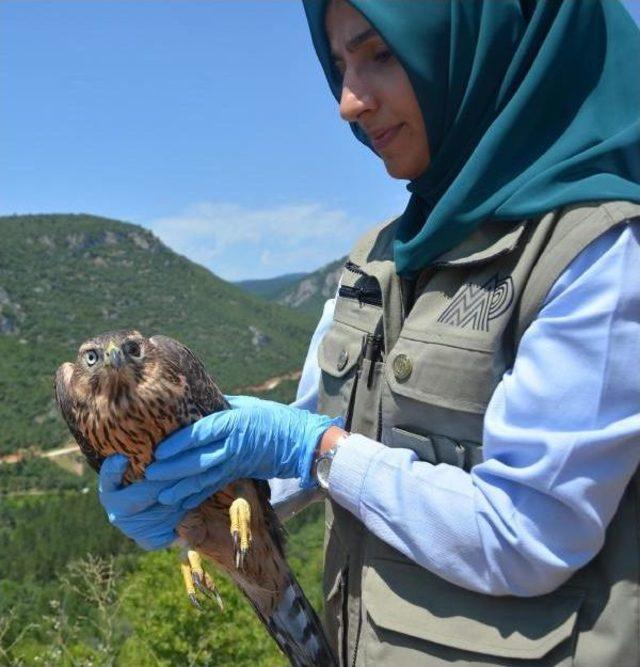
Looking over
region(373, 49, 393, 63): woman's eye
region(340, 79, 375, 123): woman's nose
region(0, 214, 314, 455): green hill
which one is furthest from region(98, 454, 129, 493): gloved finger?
region(0, 214, 314, 455): green hill

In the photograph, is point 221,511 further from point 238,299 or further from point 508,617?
point 238,299

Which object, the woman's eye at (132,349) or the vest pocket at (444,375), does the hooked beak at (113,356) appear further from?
the vest pocket at (444,375)

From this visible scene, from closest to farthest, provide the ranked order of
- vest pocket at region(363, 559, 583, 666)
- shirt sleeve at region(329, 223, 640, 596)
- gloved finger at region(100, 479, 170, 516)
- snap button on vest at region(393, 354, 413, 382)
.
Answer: shirt sleeve at region(329, 223, 640, 596) → vest pocket at region(363, 559, 583, 666) → snap button on vest at region(393, 354, 413, 382) → gloved finger at region(100, 479, 170, 516)

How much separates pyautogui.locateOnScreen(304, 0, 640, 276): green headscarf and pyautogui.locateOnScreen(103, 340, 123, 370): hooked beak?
1.20 m

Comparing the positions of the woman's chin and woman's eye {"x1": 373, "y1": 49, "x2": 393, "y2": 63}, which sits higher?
woman's eye {"x1": 373, "y1": 49, "x2": 393, "y2": 63}

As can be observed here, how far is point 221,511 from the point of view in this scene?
2443 mm

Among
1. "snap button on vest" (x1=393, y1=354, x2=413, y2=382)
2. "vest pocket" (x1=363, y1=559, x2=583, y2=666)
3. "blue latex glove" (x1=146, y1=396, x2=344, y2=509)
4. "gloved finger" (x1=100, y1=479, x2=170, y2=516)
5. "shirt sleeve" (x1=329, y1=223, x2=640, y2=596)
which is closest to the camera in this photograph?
"shirt sleeve" (x1=329, y1=223, x2=640, y2=596)

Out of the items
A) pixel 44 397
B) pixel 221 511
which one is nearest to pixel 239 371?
pixel 44 397

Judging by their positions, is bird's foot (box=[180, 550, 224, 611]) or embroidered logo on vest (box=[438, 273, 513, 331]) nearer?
embroidered logo on vest (box=[438, 273, 513, 331])

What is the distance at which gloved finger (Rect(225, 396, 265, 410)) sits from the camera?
2309mm

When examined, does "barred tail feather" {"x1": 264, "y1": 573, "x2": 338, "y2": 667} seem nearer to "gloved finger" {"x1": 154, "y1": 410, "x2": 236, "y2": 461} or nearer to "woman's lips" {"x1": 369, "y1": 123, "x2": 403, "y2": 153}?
"gloved finger" {"x1": 154, "y1": 410, "x2": 236, "y2": 461}

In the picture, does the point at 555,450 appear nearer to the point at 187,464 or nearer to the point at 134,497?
the point at 187,464

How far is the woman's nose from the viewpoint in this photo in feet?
5.89

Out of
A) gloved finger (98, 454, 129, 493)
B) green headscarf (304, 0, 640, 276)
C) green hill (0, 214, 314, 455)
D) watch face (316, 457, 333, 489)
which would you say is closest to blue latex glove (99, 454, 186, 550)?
gloved finger (98, 454, 129, 493)
